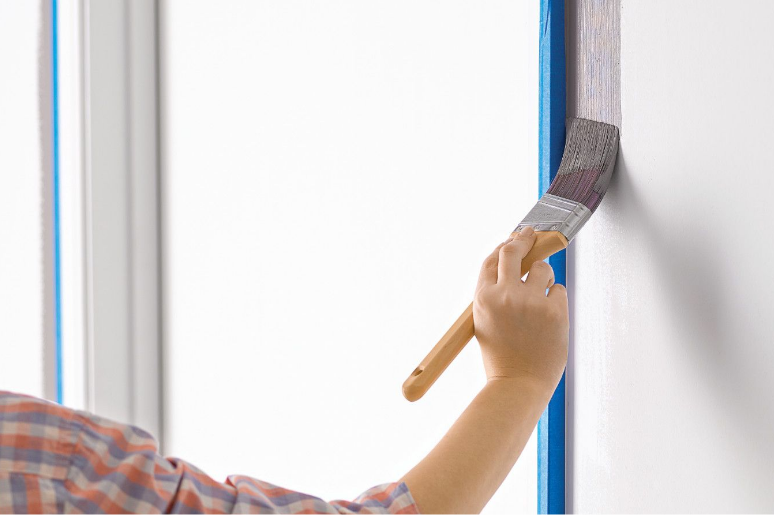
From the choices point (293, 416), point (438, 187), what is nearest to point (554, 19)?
point (438, 187)

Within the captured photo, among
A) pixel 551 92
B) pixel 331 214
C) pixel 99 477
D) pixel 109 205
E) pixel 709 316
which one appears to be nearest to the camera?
pixel 99 477

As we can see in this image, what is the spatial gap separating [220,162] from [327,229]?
0.29m

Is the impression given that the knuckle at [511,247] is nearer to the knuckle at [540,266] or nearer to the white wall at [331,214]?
the knuckle at [540,266]

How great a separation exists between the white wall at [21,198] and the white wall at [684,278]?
0.94 meters

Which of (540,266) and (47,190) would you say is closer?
(540,266)

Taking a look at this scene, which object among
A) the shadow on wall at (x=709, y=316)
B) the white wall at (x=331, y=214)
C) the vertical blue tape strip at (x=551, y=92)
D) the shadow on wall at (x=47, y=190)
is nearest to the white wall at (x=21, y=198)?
the shadow on wall at (x=47, y=190)

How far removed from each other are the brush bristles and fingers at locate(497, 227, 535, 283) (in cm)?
6

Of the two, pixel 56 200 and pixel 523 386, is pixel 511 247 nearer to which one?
pixel 523 386

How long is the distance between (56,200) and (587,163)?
0.94 m

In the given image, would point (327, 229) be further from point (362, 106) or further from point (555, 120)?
point (555, 120)

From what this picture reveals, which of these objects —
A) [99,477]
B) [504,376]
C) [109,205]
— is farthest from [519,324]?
[109,205]

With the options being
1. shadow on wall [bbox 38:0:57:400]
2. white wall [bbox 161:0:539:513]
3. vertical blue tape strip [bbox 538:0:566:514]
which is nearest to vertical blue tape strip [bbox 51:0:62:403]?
shadow on wall [bbox 38:0:57:400]

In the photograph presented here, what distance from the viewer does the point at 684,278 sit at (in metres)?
0.47

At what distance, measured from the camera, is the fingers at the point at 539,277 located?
47 cm
